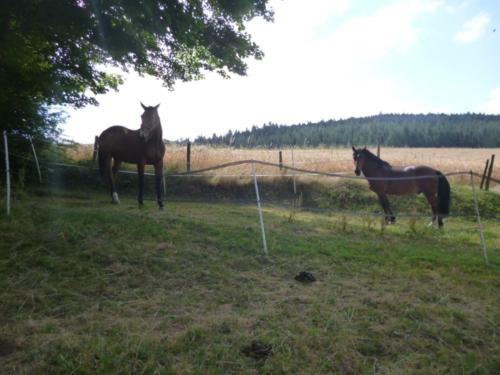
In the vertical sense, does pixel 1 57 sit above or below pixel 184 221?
above

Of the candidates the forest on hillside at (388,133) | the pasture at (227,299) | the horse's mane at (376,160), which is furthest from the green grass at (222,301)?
the forest on hillside at (388,133)

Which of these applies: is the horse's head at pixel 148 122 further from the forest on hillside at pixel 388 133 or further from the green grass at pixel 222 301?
the forest on hillside at pixel 388 133

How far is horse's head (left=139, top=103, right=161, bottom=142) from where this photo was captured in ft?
27.3

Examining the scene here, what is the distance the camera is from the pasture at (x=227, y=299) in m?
2.78

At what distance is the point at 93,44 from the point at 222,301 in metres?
6.44

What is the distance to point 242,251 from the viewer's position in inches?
220

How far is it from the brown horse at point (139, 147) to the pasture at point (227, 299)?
166 centimetres

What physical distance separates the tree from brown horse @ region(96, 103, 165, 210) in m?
1.51

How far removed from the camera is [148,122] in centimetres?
831

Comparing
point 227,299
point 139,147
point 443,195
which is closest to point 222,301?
point 227,299

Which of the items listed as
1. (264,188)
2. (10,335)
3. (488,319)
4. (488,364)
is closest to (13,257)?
(10,335)

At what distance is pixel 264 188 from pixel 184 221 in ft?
24.6

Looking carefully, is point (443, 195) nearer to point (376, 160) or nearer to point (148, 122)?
point (376, 160)

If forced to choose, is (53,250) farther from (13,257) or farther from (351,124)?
(351,124)
